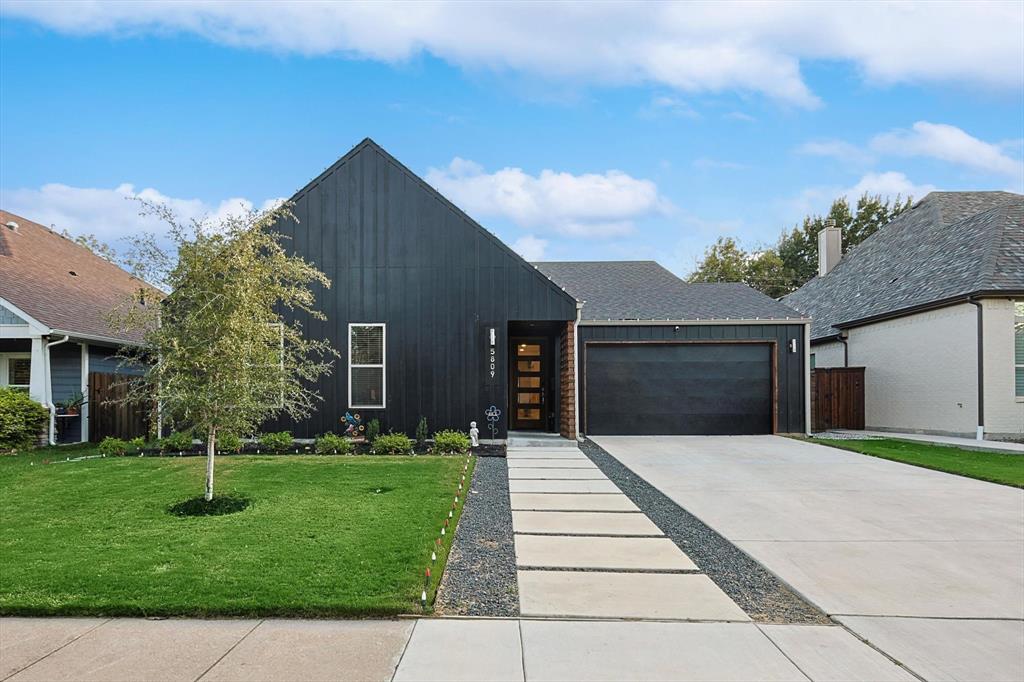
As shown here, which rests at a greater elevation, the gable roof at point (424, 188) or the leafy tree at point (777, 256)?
the leafy tree at point (777, 256)

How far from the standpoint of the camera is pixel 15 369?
40.8 feet

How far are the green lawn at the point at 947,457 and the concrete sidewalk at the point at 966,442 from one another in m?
0.42

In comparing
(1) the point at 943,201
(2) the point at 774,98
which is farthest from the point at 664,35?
(1) the point at 943,201

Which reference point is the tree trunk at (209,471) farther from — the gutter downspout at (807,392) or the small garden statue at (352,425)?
the gutter downspout at (807,392)

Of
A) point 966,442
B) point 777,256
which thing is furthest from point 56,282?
point 777,256

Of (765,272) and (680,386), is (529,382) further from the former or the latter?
(765,272)

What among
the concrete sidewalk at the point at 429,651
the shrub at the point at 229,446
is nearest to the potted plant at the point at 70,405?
the shrub at the point at 229,446

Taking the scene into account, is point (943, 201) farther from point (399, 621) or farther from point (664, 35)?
point (399, 621)

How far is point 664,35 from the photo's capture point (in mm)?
10867

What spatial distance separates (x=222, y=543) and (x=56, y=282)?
13.8 metres

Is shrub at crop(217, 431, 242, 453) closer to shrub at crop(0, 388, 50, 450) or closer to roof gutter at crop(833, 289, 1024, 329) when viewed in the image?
shrub at crop(0, 388, 50, 450)

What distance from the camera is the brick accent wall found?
11750 mm

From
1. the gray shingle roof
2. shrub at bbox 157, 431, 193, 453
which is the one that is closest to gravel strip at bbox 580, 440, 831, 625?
the gray shingle roof

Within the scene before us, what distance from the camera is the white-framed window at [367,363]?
37.1ft
